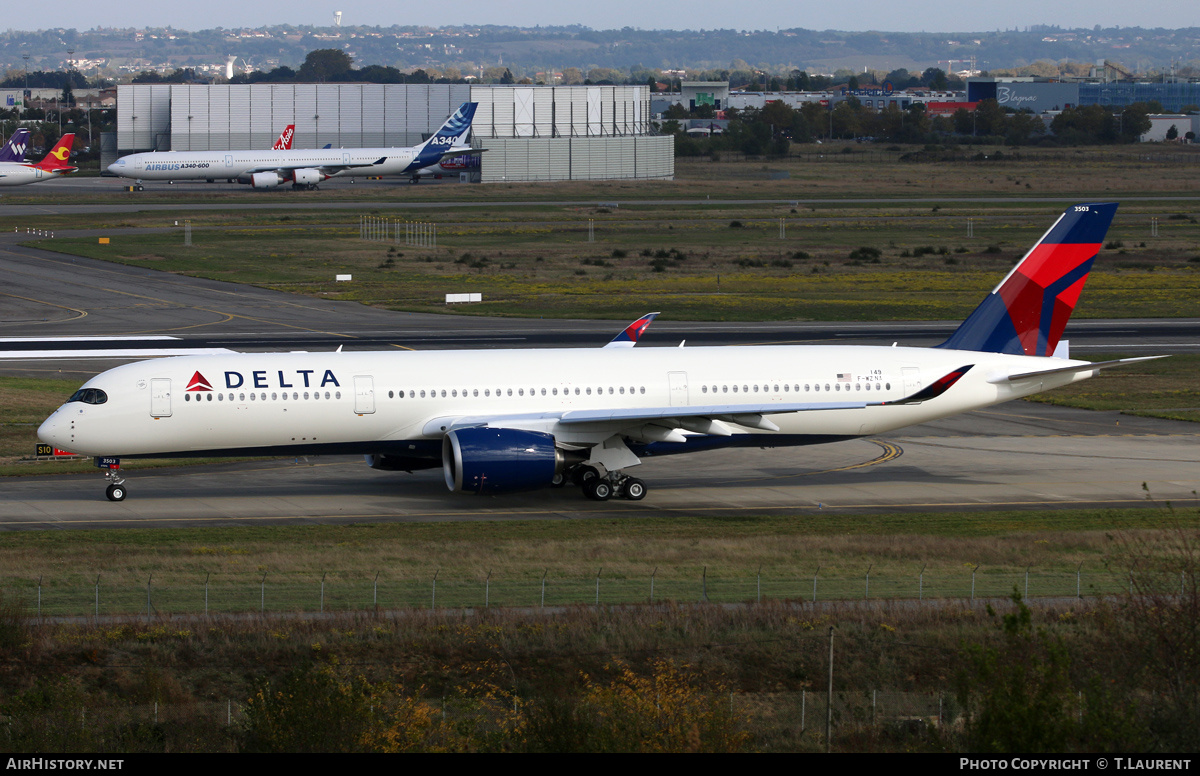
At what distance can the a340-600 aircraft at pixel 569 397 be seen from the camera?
39406mm

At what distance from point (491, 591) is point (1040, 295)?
24373mm

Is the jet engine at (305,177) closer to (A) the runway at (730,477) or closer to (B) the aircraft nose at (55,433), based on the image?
(A) the runway at (730,477)

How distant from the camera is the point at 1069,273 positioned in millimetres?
44938

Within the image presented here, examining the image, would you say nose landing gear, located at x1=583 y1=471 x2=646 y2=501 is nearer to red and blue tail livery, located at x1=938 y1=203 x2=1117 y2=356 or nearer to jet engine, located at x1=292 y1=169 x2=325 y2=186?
red and blue tail livery, located at x1=938 y1=203 x2=1117 y2=356

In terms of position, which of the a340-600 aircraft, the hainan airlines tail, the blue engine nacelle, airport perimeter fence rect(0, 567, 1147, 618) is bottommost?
airport perimeter fence rect(0, 567, 1147, 618)

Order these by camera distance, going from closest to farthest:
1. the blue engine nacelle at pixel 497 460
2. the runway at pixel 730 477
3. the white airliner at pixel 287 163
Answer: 1. the blue engine nacelle at pixel 497 460
2. the runway at pixel 730 477
3. the white airliner at pixel 287 163

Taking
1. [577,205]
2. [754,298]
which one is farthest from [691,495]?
[577,205]

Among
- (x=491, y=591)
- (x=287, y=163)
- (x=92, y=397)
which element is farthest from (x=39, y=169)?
(x=491, y=591)

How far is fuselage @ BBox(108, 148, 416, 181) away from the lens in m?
178

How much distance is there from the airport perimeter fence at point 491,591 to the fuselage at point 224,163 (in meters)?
156

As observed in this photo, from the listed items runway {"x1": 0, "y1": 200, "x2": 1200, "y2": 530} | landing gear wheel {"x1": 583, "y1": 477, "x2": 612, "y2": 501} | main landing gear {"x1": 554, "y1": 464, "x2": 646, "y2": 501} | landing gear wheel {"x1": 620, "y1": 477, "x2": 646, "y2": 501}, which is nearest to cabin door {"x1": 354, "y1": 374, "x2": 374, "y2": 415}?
runway {"x1": 0, "y1": 200, "x2": 1200, "y2": 530}

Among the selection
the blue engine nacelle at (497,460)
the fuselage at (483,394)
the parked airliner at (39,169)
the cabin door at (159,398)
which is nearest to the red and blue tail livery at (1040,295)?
the fuselage at (483,394)

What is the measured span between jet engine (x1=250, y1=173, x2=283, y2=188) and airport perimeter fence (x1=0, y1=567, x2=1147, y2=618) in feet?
492
